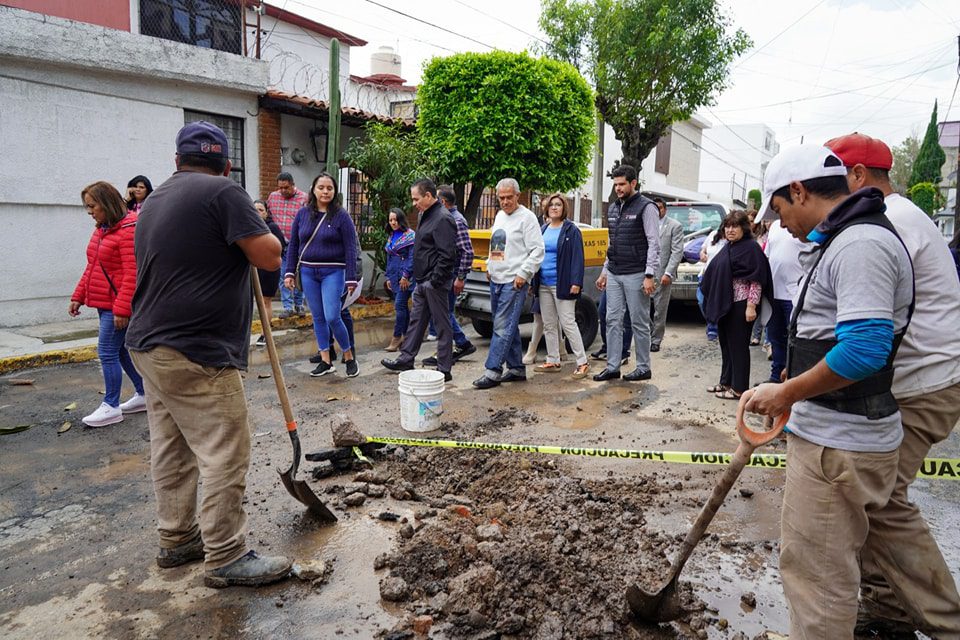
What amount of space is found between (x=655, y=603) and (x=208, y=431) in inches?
82.1

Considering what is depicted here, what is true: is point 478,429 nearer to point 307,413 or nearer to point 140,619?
point 307,413

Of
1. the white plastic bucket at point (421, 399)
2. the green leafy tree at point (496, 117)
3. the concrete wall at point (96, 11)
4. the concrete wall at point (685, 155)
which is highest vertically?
the concrete wall at point (685, 155)

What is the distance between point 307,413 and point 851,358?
187 inches

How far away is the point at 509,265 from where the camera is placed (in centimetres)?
675

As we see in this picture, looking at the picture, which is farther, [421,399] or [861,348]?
[421,399]

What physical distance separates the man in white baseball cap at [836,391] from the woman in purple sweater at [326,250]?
5.15 meters

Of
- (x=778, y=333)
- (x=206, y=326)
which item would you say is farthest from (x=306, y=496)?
(x=778, y=333)

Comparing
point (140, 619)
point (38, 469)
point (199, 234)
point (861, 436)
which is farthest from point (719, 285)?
point (38, 469)

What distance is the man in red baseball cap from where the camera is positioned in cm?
253

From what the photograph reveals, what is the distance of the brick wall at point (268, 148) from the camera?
1123cm

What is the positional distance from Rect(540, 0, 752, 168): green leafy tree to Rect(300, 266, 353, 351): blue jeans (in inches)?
511

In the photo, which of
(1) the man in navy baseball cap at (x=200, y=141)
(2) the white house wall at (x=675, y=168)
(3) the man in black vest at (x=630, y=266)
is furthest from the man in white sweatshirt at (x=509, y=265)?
(2) the white house wall at (x=675, y=168)

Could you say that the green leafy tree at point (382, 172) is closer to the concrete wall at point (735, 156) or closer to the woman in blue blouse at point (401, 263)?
the woman in blue blouse at point (401, 263)

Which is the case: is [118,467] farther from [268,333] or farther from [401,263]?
[401,263]
